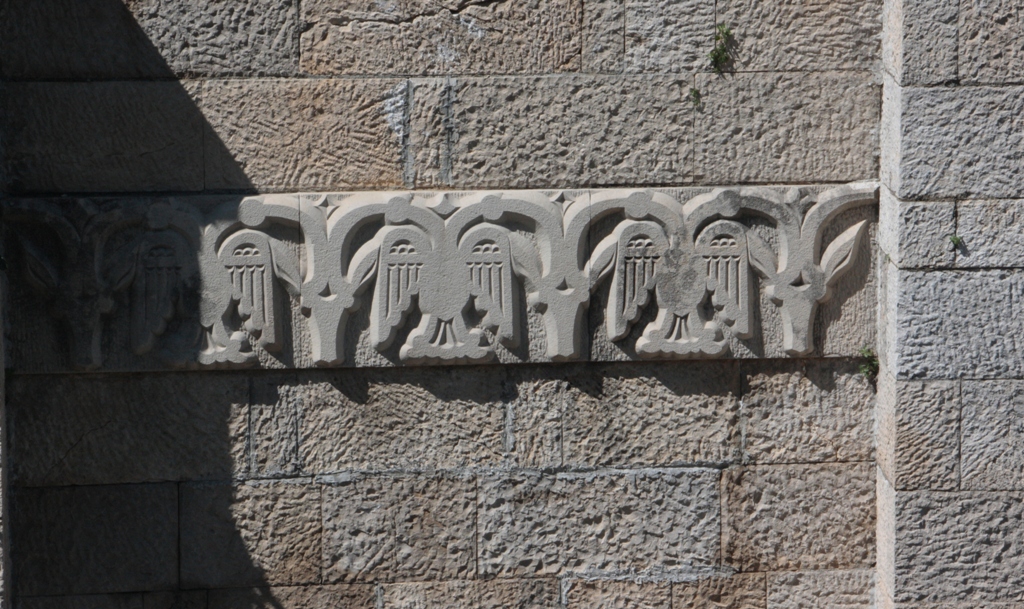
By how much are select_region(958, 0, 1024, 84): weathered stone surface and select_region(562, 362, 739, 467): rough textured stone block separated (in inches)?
45.3

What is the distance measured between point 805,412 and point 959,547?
0.61 m

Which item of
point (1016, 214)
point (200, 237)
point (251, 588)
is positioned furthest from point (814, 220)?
point (251, 588)

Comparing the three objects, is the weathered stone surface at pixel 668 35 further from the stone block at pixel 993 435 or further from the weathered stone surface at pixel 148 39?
the stone block at pixel 993 435

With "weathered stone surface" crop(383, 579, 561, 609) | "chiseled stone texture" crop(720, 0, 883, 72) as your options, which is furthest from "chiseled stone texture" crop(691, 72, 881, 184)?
"weathered stone surface" crop(383, 579, 561, 609)

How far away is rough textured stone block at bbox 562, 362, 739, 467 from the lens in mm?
3637

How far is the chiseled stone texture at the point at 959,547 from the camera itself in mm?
3510

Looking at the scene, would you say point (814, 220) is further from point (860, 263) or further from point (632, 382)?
point (632, 382)

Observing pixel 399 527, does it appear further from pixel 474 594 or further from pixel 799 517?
pixel 799 517

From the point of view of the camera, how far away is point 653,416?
3.66m

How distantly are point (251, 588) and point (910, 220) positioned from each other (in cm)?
234

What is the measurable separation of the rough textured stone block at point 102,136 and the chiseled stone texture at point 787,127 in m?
1.58

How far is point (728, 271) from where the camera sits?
3.56 metres

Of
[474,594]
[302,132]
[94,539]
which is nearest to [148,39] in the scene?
[302,132]

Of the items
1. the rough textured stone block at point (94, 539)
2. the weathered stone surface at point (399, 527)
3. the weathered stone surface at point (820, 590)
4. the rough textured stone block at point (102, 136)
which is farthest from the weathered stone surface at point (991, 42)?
the rough textured stone block at point (94, 539)
